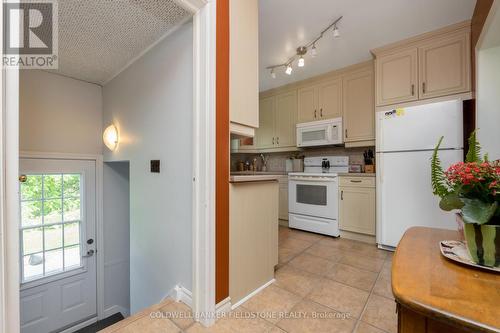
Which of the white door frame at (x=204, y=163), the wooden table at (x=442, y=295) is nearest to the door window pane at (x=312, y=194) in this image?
the white door frame at (x=204, y=163)

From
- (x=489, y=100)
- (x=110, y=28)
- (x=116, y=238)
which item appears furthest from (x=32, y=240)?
(x=489, y=100)

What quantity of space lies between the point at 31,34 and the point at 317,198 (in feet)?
11.2

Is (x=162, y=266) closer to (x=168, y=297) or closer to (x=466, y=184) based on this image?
(x=168, y=297)

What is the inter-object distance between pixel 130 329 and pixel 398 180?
2.81 metres

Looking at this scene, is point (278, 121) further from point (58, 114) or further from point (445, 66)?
point (58, 114)

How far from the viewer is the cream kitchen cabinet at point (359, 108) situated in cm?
296

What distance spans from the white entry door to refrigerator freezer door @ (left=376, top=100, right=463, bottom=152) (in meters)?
3.63

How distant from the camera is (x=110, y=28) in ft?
5.66

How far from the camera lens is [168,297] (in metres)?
1.64

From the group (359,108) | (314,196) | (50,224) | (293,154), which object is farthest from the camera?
(293,154)

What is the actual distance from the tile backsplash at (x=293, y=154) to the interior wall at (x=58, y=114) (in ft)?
8.91

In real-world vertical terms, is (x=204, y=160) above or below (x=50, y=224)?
above

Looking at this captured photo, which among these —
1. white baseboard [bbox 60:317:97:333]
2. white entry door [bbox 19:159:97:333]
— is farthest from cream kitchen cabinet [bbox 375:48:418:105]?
white baseboard [bbox 60:317:97:333]

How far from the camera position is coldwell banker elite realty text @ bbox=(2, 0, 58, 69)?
2.61ft
